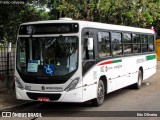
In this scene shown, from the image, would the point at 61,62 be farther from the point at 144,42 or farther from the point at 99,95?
the point at 144,42

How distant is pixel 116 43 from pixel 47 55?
3442 millimetres

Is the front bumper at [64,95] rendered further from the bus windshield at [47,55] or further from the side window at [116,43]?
the side window at [116,43]

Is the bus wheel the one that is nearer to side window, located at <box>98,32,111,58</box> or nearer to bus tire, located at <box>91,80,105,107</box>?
bus tire, located at <box>91,80,105,107</box>

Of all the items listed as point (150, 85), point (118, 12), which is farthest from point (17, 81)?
point (118, 12)

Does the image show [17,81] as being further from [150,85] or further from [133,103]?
[150,85]

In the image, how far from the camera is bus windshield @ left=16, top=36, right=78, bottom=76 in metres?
10.3

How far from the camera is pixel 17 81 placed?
35.3 ft

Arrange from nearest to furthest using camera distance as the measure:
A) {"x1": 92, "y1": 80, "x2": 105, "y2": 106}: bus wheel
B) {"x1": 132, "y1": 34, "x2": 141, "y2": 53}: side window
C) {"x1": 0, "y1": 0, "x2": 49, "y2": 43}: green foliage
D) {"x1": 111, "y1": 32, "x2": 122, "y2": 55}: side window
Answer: {"x1": 92, "y1": 80, "x2": 105, "y2": 106}: bus wheel < {"x1": 111, "y1": 32, "x2": 122, "y2": 55}: side window < {"x1": 0, "y1": 0, "x2": 49, "y2": 43}: green foliage < {"x1": 132, "y1": 34, "x2": 141, "y2": 53}: side window

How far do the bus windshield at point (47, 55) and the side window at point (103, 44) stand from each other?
60.1 inches

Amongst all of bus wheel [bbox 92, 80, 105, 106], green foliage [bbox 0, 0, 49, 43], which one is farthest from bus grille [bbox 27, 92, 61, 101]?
green foliage [bbox 0, 0, 49, 43]

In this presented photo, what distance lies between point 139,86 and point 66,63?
637cm

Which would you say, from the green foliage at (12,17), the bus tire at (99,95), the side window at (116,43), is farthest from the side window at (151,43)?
the bus tire at (99,95)

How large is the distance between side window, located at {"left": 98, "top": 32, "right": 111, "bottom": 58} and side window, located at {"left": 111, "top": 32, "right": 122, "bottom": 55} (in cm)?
48

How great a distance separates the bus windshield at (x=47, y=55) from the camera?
1026 centimetres
